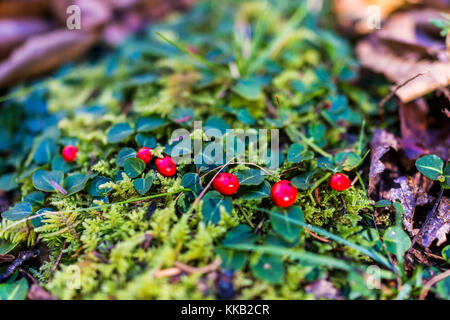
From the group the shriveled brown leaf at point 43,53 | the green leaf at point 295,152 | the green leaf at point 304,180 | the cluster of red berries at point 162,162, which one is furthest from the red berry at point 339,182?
the shriveled brown leaf at point 43,53

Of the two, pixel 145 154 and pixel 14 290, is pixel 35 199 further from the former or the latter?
pixel 145 154

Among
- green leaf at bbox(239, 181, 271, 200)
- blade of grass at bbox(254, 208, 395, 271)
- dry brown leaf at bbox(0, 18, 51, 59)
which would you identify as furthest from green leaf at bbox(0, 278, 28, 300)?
dry brown leaf at bbox(0, 18, 51, 59)

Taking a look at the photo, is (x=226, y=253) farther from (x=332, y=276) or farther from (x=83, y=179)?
(x=83, y=179)

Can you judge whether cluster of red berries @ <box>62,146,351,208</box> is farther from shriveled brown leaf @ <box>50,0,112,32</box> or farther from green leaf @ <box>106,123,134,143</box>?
shriveled brown leaf @ <box>50,0,112,32</box>

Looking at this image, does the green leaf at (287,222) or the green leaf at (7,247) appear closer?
the green leaf at (287,222)

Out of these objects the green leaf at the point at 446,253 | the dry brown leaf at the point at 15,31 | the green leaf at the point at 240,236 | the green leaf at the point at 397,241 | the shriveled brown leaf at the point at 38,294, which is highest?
the dry brown leaf at the point at 15,31

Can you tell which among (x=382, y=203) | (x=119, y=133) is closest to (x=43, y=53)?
(x=119, y=133)

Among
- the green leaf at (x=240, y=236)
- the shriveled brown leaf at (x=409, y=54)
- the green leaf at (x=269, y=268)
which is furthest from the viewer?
the shriveled brown leaf at (x=409, y=54)

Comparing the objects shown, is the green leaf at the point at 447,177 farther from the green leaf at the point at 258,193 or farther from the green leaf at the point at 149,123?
the green leaf at the point at 149,123
